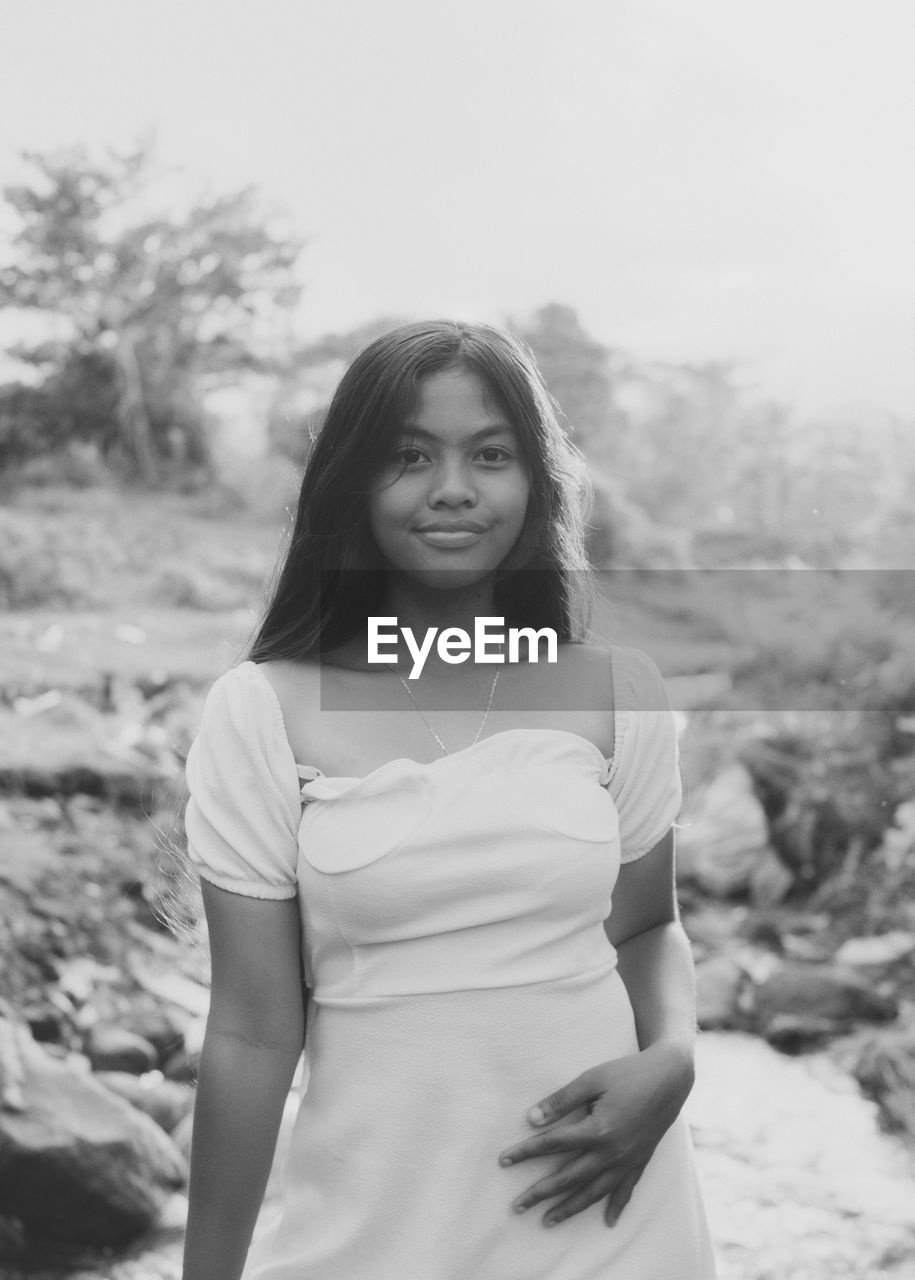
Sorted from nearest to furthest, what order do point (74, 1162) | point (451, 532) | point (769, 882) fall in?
point (451, 532) → point (74, 1162) → point (769, 882)

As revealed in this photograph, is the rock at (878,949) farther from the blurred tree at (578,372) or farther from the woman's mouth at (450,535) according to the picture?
the woman's mouth at (450,535)

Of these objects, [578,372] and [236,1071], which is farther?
[578,372]

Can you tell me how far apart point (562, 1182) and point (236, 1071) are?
0.92 ft

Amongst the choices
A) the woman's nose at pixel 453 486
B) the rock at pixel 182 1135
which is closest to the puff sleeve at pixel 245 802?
the woman's nose at pixel 453 486

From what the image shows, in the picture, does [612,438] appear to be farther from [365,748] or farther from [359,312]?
[365,748]

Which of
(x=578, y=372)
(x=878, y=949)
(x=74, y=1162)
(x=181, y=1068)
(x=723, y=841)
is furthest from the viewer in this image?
(x=578, y=372)

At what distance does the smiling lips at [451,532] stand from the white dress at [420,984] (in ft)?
0.62

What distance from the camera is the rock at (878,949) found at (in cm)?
415

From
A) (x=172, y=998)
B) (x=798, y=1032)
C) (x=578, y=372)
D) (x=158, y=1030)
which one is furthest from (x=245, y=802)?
(x=578, y=372)

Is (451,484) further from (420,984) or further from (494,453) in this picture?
(420,984)

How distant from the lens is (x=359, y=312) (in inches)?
245

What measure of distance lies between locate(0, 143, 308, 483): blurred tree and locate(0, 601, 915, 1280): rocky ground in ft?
3.21

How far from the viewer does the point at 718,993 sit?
3.93 meters

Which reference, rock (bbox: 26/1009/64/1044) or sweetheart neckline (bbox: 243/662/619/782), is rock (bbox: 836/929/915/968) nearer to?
rock (bbox: 26/1009/64/1044)
